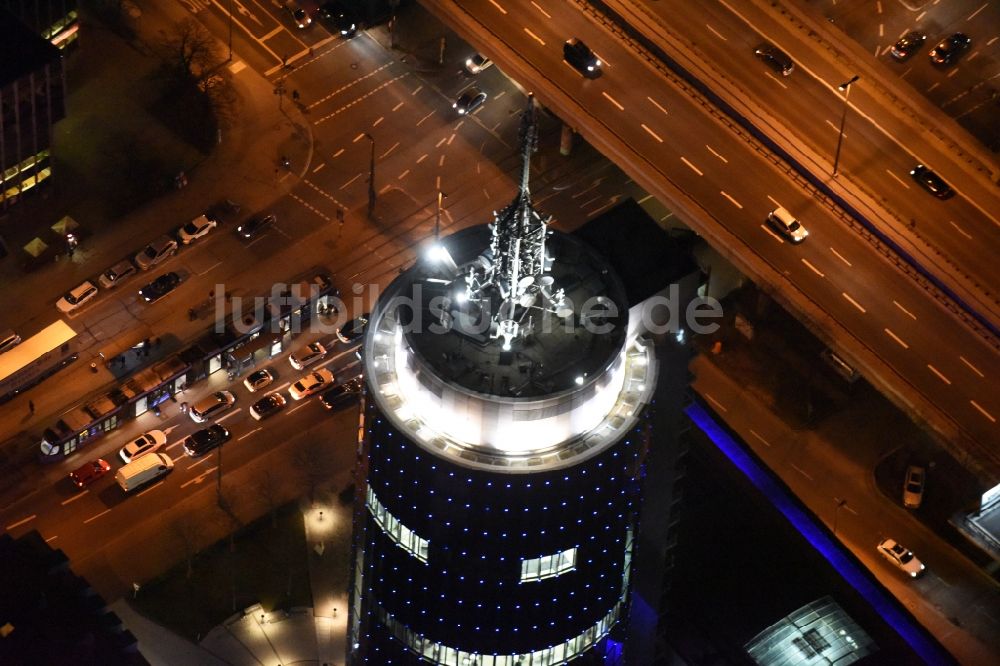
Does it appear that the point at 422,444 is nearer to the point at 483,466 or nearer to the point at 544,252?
the point at 483,466

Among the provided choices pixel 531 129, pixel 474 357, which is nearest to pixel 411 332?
pixel 474 357

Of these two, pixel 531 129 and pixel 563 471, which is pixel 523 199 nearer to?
pixel 531 129

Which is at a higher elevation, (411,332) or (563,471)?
(411,332)

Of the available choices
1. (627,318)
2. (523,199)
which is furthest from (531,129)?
(627,318)

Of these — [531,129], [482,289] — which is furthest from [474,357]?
[531,129]

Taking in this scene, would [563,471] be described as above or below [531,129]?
below

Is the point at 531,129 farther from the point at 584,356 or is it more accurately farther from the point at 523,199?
the point at 584,356

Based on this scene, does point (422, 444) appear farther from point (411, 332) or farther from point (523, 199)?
point (523, 199)

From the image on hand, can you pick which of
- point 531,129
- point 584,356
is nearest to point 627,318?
point 584,356
